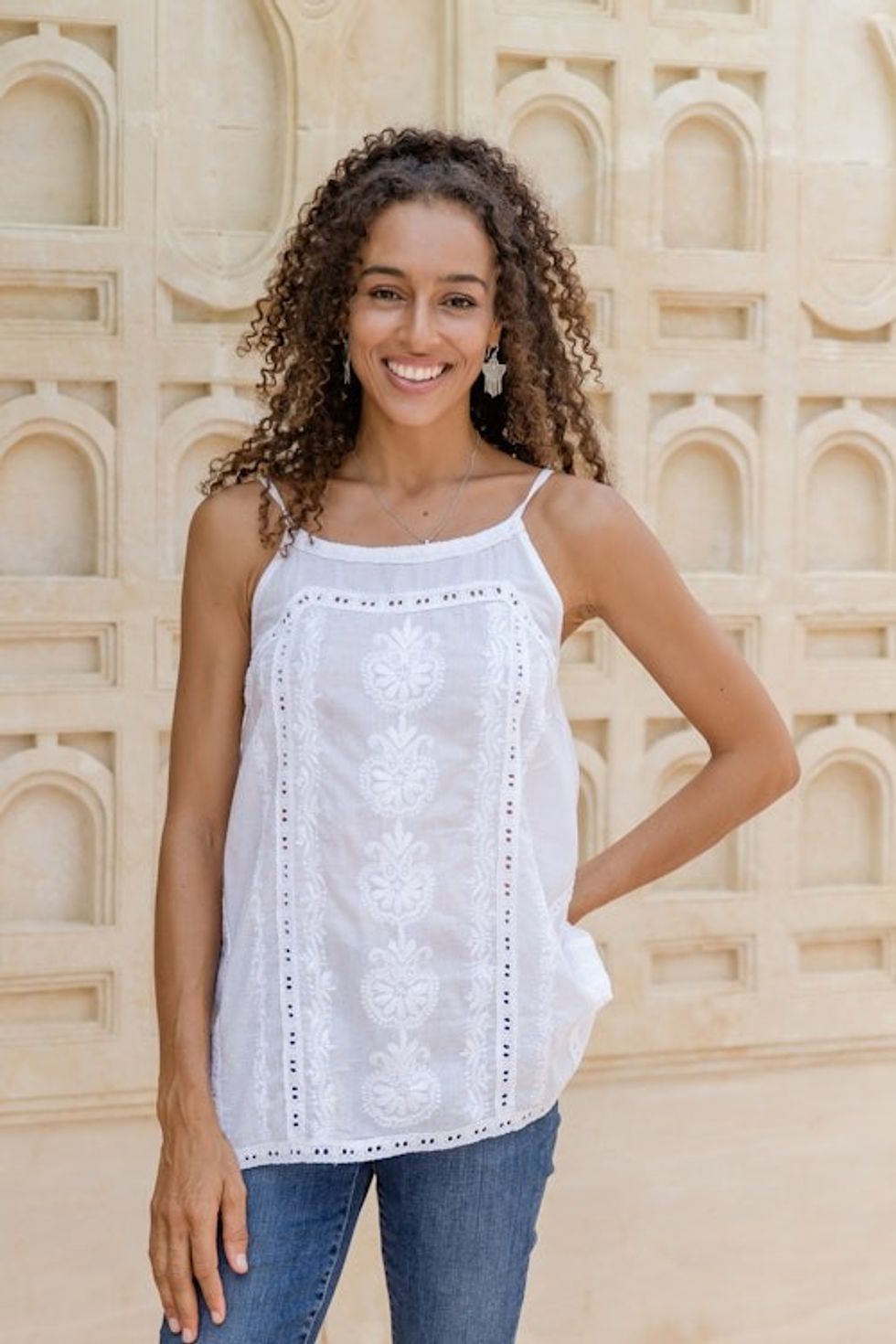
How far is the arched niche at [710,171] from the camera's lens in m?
3.02

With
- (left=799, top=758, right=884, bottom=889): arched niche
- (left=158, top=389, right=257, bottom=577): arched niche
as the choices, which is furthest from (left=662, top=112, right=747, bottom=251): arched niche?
(left=799, top=758, right=884, bottom=889): arched niche

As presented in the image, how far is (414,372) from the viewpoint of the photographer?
5.83 feet

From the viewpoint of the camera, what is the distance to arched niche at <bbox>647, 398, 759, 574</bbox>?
306 cm

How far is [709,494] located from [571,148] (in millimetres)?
571

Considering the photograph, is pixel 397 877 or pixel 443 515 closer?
pixel 397 877

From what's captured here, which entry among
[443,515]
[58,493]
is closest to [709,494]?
[58,493]

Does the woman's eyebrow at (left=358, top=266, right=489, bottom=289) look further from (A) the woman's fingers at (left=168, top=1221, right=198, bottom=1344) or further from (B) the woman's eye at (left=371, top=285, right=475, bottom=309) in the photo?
(A) the woman's fingers at (left=168, top=1221, right=198, bottom=1344)

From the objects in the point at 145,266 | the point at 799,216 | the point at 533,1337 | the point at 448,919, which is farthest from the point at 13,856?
the point at 799,216

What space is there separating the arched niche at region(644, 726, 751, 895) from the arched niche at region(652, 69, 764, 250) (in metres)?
0.77

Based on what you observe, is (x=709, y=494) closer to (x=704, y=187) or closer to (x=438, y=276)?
(x=704, y=187)

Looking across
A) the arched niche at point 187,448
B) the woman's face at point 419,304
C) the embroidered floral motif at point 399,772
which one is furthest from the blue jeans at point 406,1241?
the arched niche at point 187,448

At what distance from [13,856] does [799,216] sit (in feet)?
5.05

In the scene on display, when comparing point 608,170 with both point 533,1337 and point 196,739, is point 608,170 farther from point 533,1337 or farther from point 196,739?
point 533,1337

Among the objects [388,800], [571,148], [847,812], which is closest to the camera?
[388,800]
